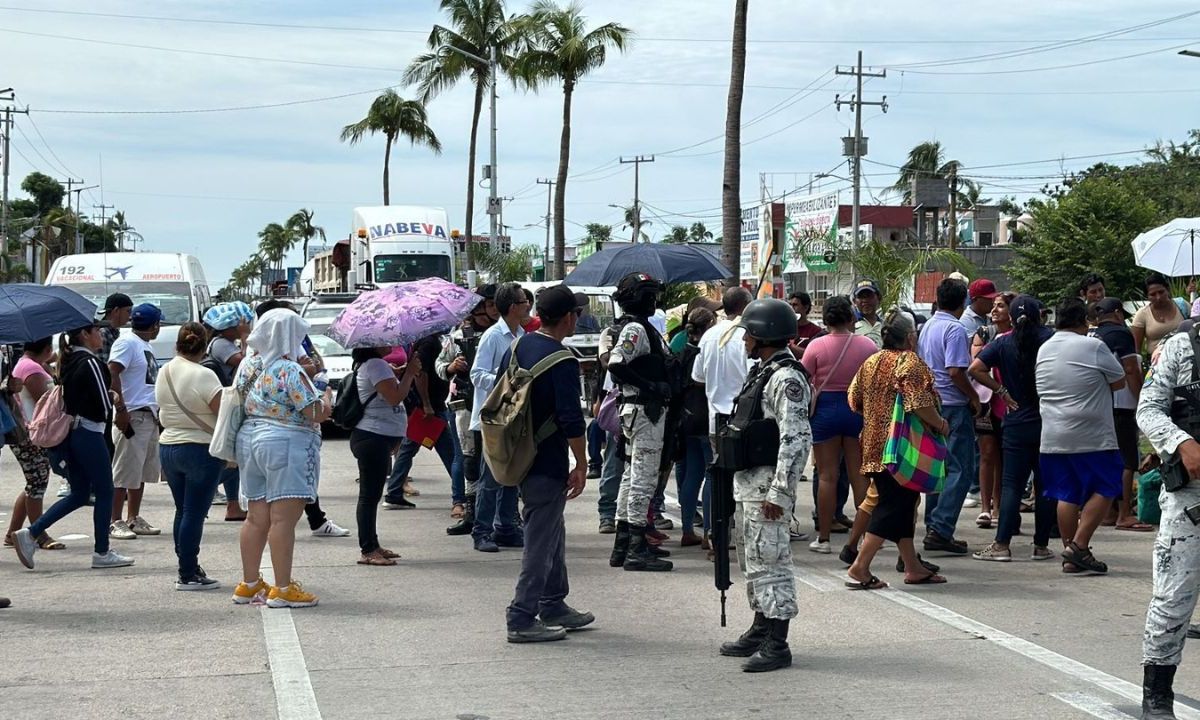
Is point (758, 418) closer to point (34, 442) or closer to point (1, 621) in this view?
point (1, 621)

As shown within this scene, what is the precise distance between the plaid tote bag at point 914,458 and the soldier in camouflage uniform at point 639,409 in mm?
1569

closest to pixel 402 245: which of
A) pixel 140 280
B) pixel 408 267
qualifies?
pixel 408 267

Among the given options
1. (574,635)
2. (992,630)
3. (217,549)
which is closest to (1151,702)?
(992,630)

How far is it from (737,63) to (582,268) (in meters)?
9.78

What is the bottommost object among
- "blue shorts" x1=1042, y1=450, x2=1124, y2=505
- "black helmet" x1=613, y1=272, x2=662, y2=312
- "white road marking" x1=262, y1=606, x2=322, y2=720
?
"white road marking" x1=262, y1=606, x2=322, y2=720

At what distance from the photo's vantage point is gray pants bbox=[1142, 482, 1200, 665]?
19.1 ft

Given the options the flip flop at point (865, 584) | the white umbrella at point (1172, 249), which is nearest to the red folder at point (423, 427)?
the flip flop at point (865, 584)

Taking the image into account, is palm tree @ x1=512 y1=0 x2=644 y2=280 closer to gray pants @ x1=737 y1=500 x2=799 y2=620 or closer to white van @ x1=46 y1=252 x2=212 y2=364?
white van @ x1=46 y1=252 x2=212 y2=364

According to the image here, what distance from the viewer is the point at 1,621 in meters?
8.07

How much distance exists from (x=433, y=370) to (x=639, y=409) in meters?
2.99

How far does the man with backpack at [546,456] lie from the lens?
7305 mm

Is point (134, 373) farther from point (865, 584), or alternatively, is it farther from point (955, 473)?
point (955, 473)

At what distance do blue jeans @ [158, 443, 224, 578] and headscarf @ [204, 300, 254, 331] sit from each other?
149cm

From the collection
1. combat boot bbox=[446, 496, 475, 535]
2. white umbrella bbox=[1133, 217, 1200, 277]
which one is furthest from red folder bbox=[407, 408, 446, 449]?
white umbrella bbox=[1133, 217, 1200, 277]
